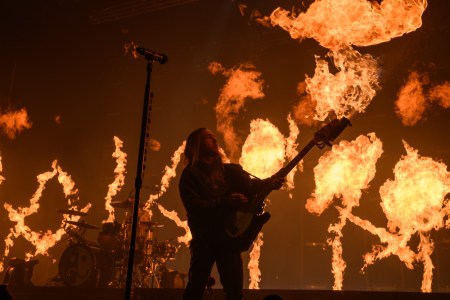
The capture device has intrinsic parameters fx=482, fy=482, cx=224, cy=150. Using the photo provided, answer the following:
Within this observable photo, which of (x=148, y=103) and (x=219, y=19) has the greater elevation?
(x=219, y=19)

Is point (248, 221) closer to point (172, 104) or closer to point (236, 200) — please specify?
point (236, 200)

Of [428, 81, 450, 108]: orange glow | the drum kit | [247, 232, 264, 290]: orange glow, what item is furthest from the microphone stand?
[428, 81, 450, 108]: orange glow

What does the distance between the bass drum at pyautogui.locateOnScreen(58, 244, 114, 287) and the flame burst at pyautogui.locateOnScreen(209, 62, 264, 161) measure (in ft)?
13.8

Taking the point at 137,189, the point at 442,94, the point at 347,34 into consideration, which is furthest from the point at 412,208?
the point at 137,189

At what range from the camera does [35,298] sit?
6719mm

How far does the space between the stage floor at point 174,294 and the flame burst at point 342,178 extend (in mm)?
5389

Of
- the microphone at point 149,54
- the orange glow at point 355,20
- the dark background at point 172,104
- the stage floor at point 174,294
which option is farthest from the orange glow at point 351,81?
the microphone at point 149,54

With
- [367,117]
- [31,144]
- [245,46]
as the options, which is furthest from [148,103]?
[31,144]

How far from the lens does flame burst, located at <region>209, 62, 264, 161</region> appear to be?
1187cm

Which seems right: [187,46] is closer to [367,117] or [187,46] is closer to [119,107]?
[119,107]

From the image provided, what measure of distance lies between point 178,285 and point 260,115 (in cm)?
446

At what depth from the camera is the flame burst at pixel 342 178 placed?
33.8 feet

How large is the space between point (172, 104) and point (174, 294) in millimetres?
7990

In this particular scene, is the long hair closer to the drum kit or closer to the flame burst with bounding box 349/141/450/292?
the drum kit
